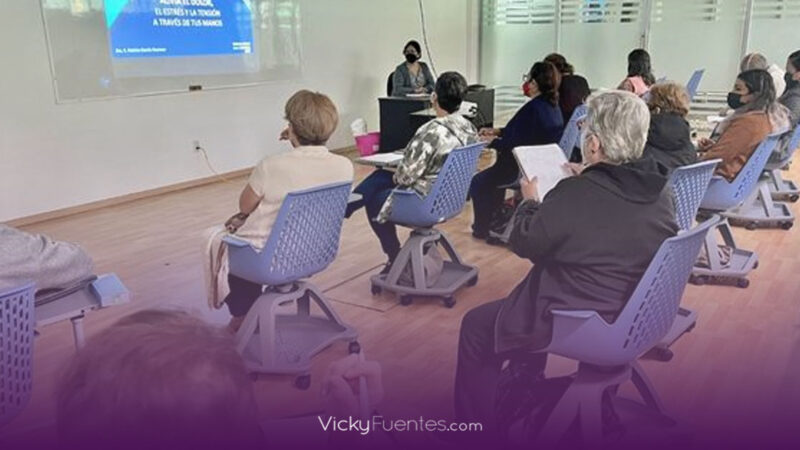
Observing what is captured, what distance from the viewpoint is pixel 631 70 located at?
5895 mm

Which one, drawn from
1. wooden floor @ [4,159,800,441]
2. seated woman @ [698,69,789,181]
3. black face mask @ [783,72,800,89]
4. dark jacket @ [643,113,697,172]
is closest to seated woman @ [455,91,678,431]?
wooden floor @ [4,159,800,441]

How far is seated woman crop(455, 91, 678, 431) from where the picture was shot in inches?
74.1

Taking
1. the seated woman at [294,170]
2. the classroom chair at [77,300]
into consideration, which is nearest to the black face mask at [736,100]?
the seated woman at [294,170]

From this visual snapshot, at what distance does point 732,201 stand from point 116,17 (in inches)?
182

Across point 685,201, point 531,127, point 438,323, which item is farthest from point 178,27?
point 685,201

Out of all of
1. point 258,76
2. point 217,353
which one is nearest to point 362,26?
point 258,76

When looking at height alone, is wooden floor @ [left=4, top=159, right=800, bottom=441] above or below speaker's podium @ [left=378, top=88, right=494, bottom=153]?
below

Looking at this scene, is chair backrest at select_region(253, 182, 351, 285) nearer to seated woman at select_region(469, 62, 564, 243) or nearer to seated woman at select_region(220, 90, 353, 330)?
seated woman at select_region(220, 90, 353, 330)

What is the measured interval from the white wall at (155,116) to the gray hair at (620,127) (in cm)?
439

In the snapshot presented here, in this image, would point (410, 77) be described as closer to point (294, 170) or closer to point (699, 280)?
point (699, 280)

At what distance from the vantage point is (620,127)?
2012 mm

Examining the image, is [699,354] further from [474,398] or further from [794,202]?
[794,202]

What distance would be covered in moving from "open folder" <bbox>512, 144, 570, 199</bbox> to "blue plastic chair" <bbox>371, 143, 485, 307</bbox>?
0.54 m

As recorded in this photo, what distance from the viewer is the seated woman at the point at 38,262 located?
5.78 ft
